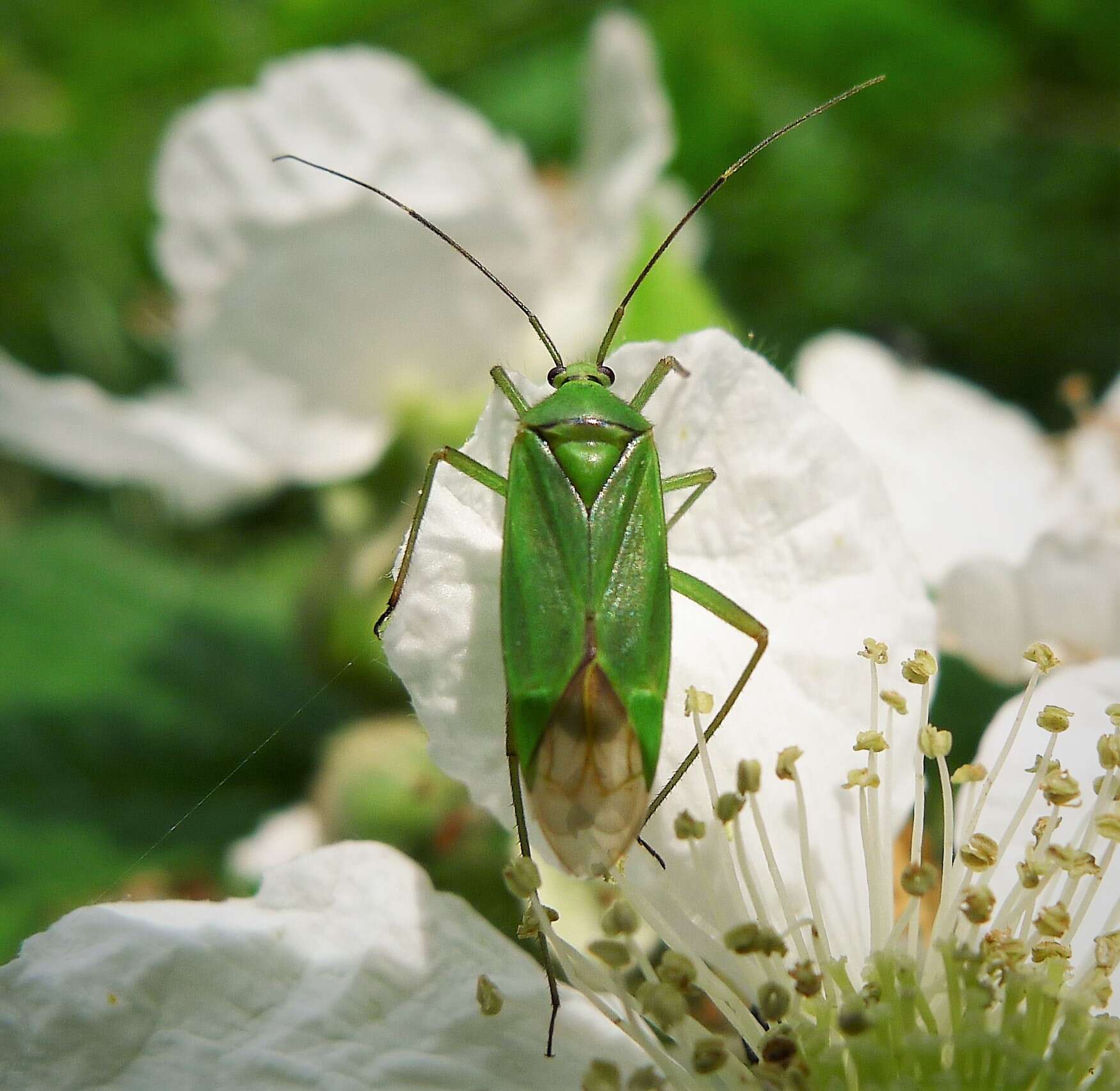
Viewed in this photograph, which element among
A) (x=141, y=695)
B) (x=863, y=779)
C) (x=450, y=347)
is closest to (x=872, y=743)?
(x=863, y=779)

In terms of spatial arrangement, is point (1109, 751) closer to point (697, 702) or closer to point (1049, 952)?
point (1049, 952)

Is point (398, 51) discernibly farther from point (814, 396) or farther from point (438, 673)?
point (438, 673)

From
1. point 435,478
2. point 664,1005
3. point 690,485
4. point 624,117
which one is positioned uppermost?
point 624,117

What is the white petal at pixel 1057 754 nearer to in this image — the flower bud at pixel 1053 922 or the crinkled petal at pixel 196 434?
the flower bud at pixel 1053 922

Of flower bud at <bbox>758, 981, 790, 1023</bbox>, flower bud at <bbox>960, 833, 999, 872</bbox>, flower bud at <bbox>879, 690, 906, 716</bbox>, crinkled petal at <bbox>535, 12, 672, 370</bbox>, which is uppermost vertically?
crinkled petal at <bbox>535, 12, 672, 370</bbox>

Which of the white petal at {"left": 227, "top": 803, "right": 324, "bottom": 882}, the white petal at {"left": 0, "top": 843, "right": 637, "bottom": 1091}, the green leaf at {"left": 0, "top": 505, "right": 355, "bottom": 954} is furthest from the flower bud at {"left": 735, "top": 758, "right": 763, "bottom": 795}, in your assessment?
the green leaf at {"left": 0, "top": 505, "right": 355, "bottom": 954}

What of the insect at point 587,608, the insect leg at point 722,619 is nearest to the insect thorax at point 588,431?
the insect at point 587,608

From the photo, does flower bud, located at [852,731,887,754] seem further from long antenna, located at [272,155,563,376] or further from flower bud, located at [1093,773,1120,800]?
long antenna, located at [272,155,563,376]
